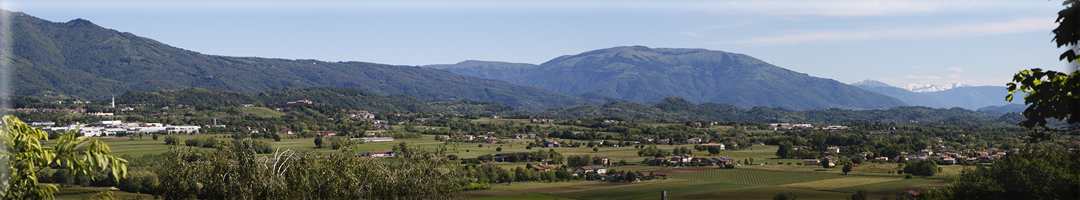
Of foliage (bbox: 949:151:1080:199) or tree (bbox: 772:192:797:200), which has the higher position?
foliage (bbox: 949:151:1080:199)

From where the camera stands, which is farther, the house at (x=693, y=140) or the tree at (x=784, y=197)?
the house at (x=693, y=140)

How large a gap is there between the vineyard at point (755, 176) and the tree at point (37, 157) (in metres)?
61.7

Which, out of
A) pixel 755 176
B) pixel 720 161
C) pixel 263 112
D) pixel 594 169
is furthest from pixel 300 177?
pixel 263 112

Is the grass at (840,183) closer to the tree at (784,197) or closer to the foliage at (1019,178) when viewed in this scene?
the tree at (784,197)

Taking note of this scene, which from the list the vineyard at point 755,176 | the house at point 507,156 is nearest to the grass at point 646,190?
the vineyard at point 755,176

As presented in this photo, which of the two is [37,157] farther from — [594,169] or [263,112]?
[263,112]

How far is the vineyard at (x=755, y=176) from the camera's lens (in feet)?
216

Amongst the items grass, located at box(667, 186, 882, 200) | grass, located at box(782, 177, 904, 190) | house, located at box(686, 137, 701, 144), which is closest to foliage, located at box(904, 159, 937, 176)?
grass, located at box(782, 177, 904, 190)

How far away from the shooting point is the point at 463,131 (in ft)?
510

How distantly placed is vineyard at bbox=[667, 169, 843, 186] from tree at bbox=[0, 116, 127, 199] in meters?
61.7

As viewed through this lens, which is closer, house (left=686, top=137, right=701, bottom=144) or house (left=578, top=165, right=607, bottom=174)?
house (left=578, top=165, right=607, bottom=174)

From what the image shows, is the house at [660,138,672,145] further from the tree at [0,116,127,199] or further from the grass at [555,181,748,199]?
the tree at [0,116,127,199]

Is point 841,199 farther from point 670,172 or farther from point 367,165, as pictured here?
point 367,165

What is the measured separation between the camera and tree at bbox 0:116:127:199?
630cm
